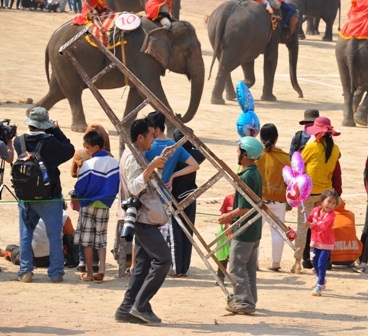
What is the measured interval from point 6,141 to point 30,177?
97cm

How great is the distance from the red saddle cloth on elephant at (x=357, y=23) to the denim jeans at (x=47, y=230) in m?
10.9

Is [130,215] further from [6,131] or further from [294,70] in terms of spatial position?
[294,70]

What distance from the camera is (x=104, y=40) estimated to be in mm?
18984

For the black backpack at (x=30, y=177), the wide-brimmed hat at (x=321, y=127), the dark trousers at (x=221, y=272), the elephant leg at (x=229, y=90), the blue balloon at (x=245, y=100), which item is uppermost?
the blue balloon at (x=245, y=100)

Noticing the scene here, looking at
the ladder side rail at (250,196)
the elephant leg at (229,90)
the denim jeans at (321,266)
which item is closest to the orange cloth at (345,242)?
the denim jeans at (321,266)

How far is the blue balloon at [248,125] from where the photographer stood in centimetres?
1258

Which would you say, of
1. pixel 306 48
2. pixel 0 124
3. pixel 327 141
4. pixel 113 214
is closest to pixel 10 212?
Answer: pixel 113 214

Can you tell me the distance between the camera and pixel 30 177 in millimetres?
11641

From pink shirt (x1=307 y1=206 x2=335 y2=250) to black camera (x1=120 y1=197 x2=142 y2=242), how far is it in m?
2.20

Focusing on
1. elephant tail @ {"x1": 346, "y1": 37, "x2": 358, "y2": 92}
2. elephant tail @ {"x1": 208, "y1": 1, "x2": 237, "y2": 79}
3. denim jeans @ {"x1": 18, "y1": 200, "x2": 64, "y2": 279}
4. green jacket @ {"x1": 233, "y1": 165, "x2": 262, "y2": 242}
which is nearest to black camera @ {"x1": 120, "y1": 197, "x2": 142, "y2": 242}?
green jacket @ {"x1": 233, "y1": 165, "x2": 262, "y2": 242}

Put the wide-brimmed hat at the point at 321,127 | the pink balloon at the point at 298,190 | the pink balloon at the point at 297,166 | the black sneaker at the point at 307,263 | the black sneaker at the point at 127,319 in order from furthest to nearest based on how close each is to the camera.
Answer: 1. the black sneaker at the point at 307,263
2. the wide-brimmed hat at the point at 321,127
3. the pink balloon at the point at 297,166
4. the pink balloon at the point at 298,190
5. the black sneaker at the point at 127,319

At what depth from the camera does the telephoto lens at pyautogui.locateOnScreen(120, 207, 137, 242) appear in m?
10.3

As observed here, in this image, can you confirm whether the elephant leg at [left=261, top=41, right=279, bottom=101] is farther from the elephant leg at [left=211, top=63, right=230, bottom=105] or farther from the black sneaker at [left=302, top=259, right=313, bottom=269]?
the black sneaker at [left=302, top=259, right=313, bottom=269]

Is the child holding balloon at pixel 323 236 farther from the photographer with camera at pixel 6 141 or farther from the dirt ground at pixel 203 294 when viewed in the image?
the photographer with camera at pixel 6 141
